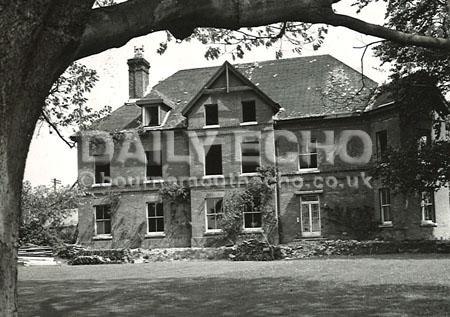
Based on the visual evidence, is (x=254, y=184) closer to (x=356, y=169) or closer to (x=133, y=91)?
(x=356, y=169)

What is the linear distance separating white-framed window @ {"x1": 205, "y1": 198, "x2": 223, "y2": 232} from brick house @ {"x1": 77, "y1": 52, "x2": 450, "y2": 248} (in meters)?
0.06

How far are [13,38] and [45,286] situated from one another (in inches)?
503

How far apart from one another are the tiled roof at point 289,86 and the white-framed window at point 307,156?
1.82 metres

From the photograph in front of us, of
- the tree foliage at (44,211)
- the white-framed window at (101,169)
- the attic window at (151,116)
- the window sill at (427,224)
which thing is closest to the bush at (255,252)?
the window sill at (427,224)

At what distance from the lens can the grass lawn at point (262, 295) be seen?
9.96 metres

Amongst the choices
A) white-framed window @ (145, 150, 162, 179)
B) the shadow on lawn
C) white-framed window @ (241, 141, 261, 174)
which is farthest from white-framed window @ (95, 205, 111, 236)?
the shadow on lawn

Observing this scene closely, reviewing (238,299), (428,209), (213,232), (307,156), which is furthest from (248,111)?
(238,299)

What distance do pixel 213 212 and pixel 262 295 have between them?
2175cm

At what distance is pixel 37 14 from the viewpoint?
5031 mm

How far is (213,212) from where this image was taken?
111 feet

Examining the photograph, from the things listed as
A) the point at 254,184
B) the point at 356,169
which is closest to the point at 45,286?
the point at 254,184

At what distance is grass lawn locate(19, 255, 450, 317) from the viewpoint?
996 cm

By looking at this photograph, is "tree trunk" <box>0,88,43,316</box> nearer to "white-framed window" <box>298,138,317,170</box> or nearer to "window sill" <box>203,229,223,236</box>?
"window sill" <box>203,229,223,236</box>

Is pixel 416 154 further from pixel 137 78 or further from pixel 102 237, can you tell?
pixel 137 78
